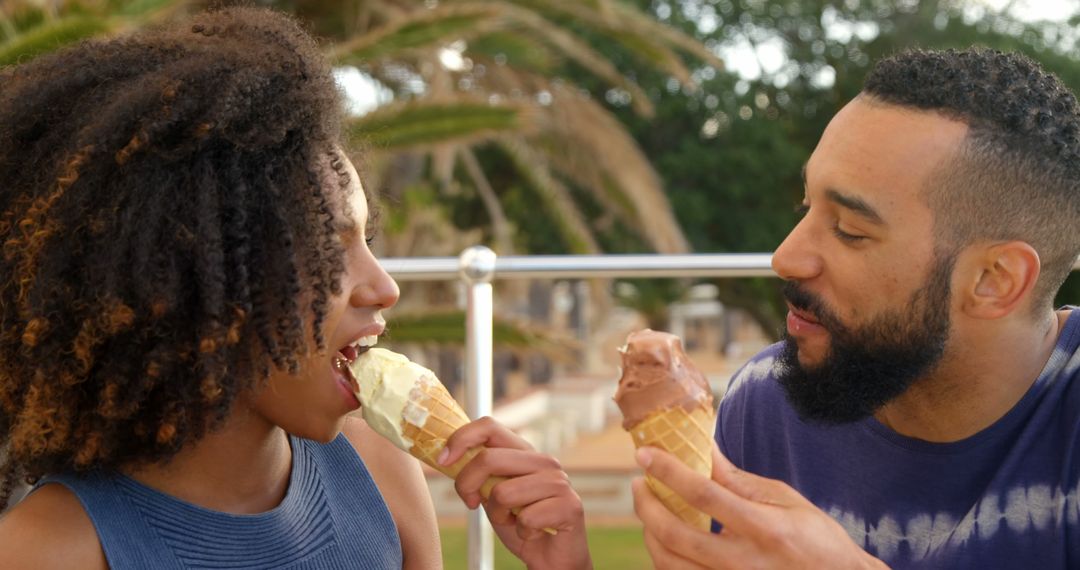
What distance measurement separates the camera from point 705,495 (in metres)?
1.52

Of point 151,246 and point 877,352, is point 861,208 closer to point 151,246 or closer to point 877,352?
point 877,352

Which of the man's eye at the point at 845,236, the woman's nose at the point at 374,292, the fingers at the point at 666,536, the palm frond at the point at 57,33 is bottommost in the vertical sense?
the palm frond at the point at 57,33

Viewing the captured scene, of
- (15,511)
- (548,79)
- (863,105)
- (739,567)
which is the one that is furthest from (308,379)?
(548,79)

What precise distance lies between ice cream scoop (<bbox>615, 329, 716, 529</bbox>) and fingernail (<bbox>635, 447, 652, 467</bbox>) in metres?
0.04

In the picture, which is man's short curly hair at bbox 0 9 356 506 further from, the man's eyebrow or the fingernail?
the man's eyebrow

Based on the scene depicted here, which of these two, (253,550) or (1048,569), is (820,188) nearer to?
(1048,569)

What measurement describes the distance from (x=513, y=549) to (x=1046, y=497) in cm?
92

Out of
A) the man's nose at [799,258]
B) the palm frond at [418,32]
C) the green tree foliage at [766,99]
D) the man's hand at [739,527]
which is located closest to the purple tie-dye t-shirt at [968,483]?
the man's nose at [799,258]

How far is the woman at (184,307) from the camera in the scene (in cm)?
168

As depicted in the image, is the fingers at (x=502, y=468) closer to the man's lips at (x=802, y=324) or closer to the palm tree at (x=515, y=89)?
the man's lips at (x=802, y=324)

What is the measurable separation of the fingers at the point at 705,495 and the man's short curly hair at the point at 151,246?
0.60 meters

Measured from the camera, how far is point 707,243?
1939 cm

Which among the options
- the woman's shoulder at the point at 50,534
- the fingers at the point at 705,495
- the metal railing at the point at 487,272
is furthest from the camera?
the metal railing at the point at 487,272

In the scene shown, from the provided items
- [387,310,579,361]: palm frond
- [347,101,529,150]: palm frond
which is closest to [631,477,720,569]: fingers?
[387,310,579,361]: palm frond
